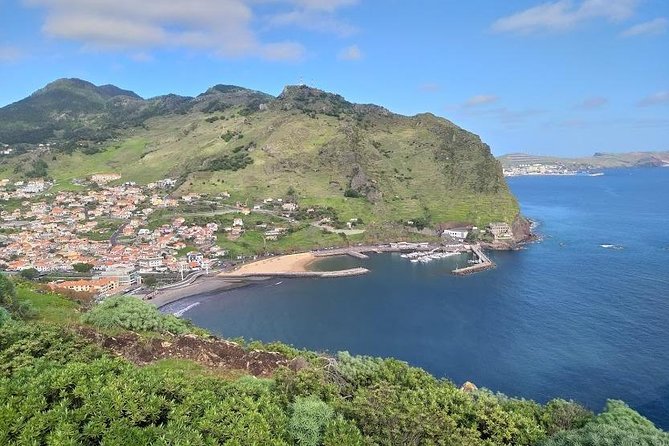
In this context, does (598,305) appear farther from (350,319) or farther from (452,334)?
(350,319)

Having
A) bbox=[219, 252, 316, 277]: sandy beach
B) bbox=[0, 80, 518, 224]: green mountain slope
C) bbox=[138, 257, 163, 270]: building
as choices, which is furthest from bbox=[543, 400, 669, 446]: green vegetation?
bbox=[0, 80, 518, 224]: green mountain slope

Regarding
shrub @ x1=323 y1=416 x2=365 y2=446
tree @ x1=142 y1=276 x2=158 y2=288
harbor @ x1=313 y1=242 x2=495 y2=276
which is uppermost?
shrub @ x1=323 y1=416 x2=365 y2=446

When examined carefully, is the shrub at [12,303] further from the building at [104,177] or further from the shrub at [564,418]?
the building at [104,177]

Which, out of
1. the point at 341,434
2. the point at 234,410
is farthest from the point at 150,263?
the point at 341,434

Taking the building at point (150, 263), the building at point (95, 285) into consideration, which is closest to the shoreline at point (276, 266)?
the building at point (150, 263)

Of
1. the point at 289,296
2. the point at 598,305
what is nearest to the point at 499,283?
the point at 598,305

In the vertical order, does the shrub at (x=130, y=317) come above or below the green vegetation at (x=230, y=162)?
below

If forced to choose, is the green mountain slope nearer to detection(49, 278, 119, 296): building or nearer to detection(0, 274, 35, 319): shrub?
detection(49, 278, 119, 296): building
